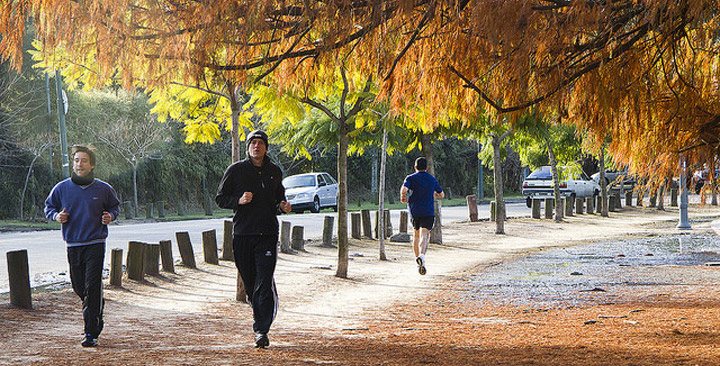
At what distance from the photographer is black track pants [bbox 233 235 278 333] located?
6668 millimetres

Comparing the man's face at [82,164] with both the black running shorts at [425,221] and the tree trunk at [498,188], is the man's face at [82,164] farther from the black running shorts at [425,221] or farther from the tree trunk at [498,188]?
the tree trunk at [498,188]

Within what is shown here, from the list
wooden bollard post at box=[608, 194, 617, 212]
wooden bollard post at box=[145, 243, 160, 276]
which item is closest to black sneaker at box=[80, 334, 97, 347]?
wooden bollard post at box=[145, 243, 160, 276]

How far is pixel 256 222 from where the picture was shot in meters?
6.71

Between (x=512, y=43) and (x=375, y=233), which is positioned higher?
(x=512, y=43)

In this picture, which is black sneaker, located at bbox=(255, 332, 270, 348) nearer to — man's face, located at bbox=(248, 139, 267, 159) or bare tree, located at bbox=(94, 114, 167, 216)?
man's face, located at bbox=(248, 139, 267, 159)

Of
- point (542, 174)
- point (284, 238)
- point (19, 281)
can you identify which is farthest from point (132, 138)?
point (19, 281)

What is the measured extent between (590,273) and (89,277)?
8.26m

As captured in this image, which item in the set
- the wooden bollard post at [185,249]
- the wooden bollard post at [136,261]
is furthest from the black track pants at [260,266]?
the wooden bollard post at [185,249]

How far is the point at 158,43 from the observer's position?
5.51 m

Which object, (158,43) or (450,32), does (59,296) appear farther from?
(450,32)

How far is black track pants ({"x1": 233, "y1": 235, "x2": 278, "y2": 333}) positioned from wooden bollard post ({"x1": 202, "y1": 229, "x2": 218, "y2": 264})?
720cm

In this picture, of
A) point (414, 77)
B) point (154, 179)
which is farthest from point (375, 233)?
point (154, 179)

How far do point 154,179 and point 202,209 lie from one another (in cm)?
303

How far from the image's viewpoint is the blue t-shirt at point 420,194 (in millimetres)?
12539
